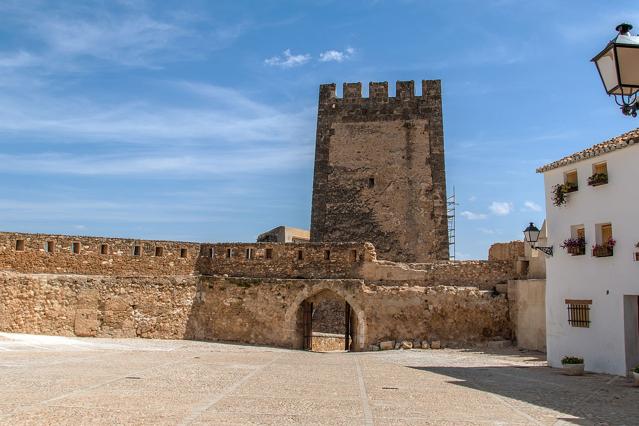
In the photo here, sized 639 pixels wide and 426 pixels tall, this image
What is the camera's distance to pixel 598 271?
50.8ft

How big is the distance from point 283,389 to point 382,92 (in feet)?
69.6

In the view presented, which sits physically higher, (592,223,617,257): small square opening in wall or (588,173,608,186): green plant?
(588,173,608,186): green plant

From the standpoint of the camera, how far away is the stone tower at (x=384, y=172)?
2891 centimetres

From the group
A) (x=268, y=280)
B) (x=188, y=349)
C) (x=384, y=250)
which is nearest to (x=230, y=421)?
(x=188, y=349)

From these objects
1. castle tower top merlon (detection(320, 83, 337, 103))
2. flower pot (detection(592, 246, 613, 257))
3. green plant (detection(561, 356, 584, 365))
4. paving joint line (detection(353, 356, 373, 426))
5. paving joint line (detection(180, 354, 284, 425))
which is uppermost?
castle tower top merlon (detection(320, 83, 337, 103))

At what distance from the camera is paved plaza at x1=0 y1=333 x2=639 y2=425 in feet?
28.8

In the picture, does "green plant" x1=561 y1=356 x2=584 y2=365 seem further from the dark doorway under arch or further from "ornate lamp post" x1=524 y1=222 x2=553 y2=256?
the dark doorway under arch

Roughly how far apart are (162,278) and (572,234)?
516 inches

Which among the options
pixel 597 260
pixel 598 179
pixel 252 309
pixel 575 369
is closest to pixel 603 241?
pixel 597 260

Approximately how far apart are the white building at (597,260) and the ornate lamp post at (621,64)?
8473 mm

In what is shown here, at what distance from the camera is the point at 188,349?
61.9ft

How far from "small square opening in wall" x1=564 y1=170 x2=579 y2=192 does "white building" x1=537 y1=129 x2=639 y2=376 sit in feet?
0.09

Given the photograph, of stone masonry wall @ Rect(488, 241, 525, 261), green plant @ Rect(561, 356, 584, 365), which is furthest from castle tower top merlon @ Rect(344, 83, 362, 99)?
green plant @ Rect(561, 356, 584, 365)

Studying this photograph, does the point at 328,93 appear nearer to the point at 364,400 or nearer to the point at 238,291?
the point at 238,291
